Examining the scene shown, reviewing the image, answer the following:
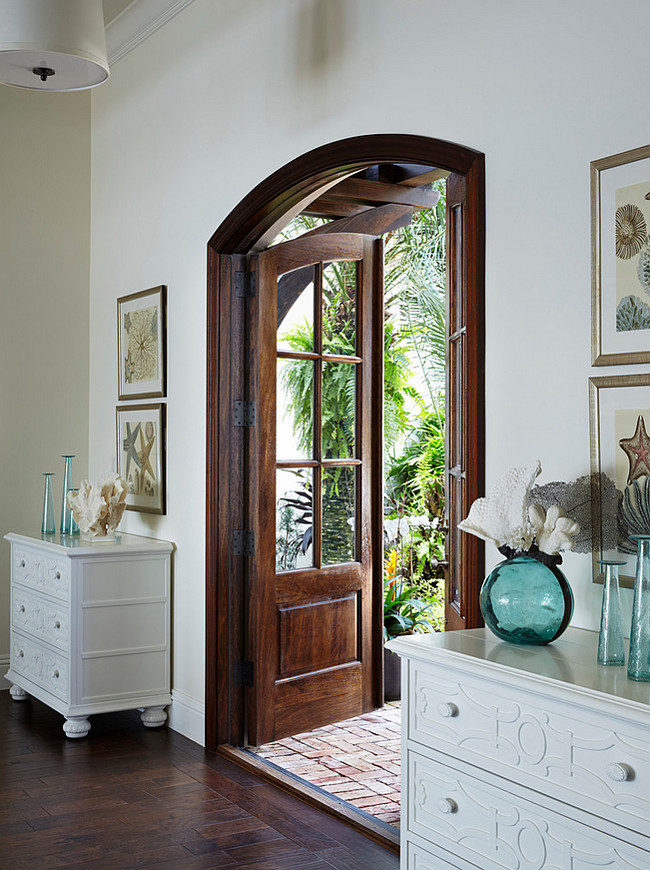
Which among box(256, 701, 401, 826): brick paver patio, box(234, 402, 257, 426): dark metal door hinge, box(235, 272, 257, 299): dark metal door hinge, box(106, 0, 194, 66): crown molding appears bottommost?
box(256, 701, 401, 826): brick paver patio

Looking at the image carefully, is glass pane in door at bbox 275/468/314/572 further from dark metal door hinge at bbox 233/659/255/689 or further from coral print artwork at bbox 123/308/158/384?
coral print artwork at bbox 123/308/158/384

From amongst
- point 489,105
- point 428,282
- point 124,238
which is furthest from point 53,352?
point 489,105

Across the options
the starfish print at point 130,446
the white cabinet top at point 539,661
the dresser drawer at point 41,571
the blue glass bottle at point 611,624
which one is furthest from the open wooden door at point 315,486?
the blue glass bottle at point 611,624

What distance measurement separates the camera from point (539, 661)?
215 cm

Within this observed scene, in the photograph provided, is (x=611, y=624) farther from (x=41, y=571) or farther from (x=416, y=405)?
(x=416, y=405)

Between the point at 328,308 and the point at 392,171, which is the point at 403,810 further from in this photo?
the point at 392,171

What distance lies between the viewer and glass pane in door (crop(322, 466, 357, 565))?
4.47m

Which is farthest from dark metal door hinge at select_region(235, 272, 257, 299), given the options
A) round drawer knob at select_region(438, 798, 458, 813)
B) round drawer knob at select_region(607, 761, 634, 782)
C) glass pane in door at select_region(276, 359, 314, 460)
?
round drawer knob at select_region(607, 761, 634, 782)

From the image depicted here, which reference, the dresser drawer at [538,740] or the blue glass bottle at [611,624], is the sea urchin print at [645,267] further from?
the dresser drawer at [538,740]

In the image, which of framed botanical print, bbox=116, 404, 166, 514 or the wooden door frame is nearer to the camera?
the wooden door frame

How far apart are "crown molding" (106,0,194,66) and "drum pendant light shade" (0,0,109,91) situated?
4.11 feet

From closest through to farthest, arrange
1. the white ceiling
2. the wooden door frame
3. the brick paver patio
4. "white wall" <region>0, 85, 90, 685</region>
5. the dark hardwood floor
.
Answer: the dark hardwood floor
the brick paver patio
the wooden door frame
the white ceiling
"white wall" <region>0, 85, 90, 685</region>

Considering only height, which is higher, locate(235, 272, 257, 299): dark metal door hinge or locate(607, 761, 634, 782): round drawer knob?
locate(235, 272, 257, 299): dark metal door hinge

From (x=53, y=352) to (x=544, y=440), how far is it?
144 inches
